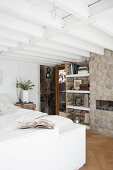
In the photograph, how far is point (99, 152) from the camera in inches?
118

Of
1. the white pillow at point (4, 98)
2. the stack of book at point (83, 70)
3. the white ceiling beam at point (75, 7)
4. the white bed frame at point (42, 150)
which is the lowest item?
the white bed frame at point (42, 150)

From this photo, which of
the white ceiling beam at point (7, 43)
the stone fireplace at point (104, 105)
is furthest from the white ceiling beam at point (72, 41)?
the stone fireplace at point (104, 105)

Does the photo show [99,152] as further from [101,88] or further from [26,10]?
[26,10]

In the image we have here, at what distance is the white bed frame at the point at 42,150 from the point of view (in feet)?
4.78

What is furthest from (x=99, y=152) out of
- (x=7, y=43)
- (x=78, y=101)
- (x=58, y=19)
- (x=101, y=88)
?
(x=7, y=43)

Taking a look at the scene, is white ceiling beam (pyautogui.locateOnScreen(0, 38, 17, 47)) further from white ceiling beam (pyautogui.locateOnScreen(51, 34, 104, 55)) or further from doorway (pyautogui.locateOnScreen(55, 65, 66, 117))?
doorway (pyautogui.locateOnScreen(55, 65, 66, 117))

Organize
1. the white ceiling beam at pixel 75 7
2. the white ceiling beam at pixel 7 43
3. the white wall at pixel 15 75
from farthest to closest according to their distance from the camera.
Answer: the white wall at pixel 15 75 < the white ceiling beam at pixel 7 43 < the white ceiling beam at pixel 75 7

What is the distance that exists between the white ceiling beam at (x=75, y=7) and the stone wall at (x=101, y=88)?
2.35 m

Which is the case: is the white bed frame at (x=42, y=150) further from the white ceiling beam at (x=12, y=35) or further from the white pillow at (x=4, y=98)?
the white pillow at (x=4, y=98)

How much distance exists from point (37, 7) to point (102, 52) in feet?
8.46

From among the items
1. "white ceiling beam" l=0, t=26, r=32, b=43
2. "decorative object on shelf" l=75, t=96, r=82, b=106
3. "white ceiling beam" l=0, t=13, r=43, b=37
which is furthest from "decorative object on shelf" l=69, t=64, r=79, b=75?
"white ceiling beam" l=0, t=13, r=43, b=37

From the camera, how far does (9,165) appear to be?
144 cm

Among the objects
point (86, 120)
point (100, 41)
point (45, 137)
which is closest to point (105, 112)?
point (86, 120)

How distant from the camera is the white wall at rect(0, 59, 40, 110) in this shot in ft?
15.1
